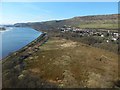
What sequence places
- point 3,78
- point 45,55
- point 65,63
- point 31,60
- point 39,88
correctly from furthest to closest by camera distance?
point 45,55, point 31,60, point 65,63, point 3,78, point 39,88

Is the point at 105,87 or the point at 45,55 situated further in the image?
the point at 45,55

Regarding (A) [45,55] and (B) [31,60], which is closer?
(B) [31,60]

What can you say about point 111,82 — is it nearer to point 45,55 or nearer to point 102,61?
point 102,61

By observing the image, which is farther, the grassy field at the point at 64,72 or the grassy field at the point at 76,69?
the grassy field at the point at 76,69

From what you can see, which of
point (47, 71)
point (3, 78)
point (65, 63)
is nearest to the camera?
point (3, 78)

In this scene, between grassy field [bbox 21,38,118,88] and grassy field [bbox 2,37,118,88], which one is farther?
grassy field [bbox 21,38,118,88]

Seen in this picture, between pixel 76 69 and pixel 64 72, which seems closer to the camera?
pixel 64 72

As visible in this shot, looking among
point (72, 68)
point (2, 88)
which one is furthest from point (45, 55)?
point (2, 88)

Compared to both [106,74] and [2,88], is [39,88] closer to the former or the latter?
[2,88]

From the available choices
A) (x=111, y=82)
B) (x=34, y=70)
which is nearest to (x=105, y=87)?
(x=111, y=82)
